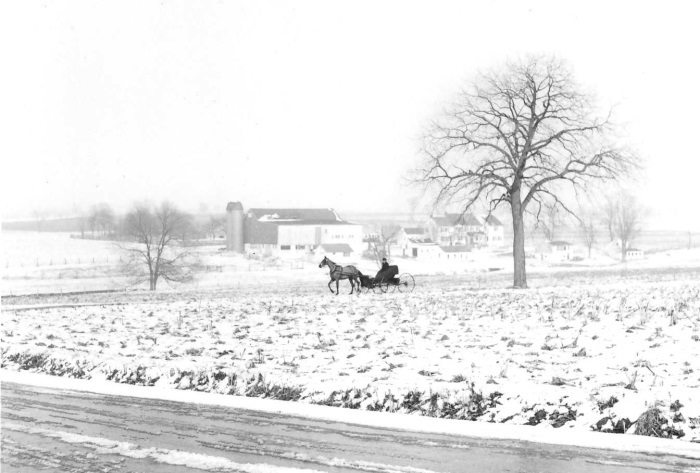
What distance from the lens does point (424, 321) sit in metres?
15.4

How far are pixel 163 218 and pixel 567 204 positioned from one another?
2676 cm

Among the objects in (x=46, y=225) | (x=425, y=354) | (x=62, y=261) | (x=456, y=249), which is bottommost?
(x=425, y=354)

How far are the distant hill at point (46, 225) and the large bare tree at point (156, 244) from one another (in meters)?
3.22

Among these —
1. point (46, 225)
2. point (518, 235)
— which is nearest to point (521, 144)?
point (518, 235)

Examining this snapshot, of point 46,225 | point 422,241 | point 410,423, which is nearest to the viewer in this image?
point 410,423

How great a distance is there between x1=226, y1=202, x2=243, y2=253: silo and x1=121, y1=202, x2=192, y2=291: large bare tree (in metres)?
5.71

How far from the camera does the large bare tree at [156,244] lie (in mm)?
45125

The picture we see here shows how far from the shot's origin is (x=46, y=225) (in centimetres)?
4462

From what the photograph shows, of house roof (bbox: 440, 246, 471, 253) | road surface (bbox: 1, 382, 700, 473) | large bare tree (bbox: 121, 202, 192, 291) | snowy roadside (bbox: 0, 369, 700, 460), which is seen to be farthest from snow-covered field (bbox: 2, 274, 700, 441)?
large bare tree (bbox: 121, 202, 192, 291)

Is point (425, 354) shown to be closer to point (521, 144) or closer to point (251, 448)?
point (251, 448)

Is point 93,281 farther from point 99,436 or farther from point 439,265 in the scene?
point 99,436

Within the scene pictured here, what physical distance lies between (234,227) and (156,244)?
387 inches

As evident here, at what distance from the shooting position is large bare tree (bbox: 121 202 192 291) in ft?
148

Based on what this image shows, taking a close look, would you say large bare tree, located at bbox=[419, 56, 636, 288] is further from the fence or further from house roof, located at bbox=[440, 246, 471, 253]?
the fence
